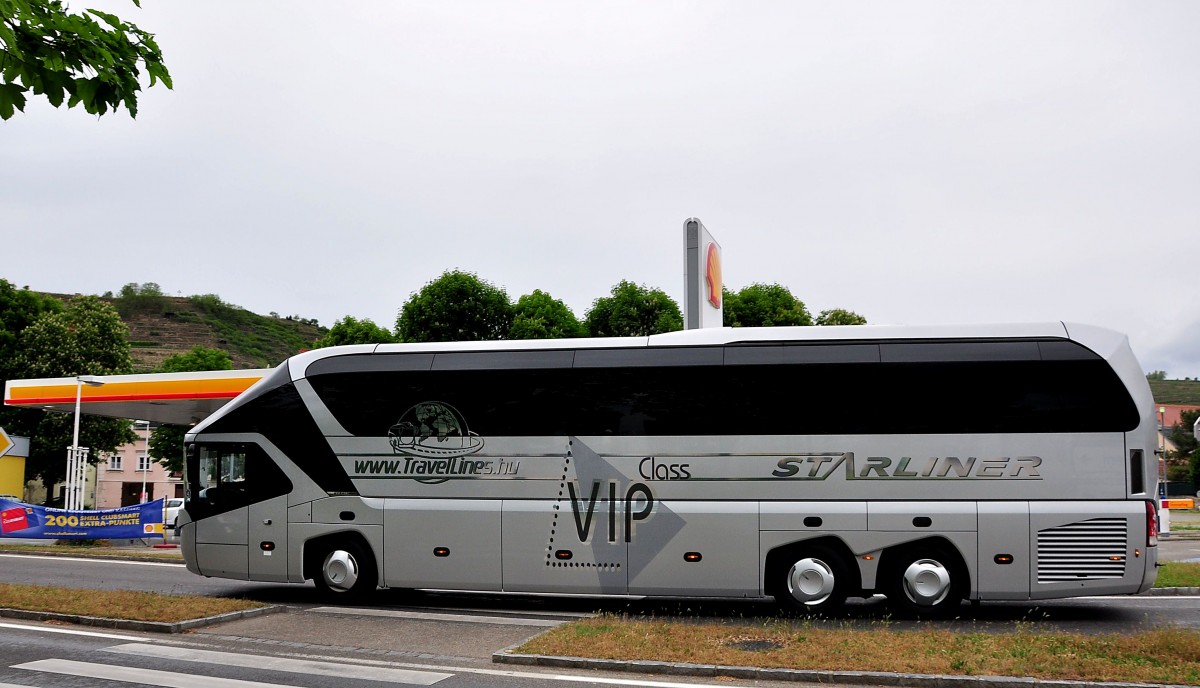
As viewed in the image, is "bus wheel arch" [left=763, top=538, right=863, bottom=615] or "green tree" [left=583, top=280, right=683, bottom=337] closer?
"bus wheel arch" [left=763, top=538, right=863, bottom=615]

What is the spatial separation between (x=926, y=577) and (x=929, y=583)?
85mm

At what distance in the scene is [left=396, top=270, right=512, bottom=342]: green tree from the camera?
173 feet

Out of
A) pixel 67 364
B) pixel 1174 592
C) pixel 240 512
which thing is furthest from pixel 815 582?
pixel 67 364

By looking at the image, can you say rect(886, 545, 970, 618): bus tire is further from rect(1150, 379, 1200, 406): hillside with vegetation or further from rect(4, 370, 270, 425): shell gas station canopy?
rect(1150, 379, 1200, 406): hillside with vegetation

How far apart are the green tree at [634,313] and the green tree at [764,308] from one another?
3.08 metres

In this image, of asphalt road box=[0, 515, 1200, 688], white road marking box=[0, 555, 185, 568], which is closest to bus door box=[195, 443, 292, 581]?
asphalt road box=[0, 515, 1200, 688]

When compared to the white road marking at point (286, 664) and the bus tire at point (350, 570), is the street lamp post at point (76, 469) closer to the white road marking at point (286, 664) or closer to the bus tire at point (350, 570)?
the bus tire at point (350, 570)

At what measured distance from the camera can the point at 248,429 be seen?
1486 centimetres

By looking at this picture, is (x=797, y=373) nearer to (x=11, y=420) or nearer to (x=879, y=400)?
(x=879, y=400)

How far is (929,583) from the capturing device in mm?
12602

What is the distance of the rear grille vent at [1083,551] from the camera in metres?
12.1

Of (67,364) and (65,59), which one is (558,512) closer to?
(65,59)

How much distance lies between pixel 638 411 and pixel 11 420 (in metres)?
46.5

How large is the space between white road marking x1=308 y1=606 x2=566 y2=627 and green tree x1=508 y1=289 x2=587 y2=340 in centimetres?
3691
